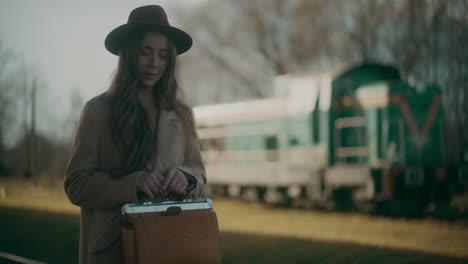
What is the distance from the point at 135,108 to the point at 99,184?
0.31 m

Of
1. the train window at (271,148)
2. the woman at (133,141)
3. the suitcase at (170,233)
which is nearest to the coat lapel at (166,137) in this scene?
the woman at (133,141)

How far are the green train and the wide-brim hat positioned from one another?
8.78m

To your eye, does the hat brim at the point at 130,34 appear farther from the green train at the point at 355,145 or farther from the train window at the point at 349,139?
the train window at the point at 349,139

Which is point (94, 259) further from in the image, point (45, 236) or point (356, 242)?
point (45, 236)

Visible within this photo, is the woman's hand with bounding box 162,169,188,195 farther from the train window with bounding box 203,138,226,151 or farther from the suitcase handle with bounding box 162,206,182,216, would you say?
the train window with bounding box 203,138,226,151

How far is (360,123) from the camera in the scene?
11.6 metres

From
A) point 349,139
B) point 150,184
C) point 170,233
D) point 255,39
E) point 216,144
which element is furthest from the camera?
point 255,39

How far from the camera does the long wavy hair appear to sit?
6.23 feet

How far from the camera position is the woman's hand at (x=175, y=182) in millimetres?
1822

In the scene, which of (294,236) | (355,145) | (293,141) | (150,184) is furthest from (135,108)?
(293,141)

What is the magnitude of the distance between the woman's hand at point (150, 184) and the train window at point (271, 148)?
464 inches

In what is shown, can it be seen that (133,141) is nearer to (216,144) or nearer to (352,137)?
(352,137)

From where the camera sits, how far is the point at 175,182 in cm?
184

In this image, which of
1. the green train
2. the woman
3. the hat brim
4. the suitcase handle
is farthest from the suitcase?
the green train
